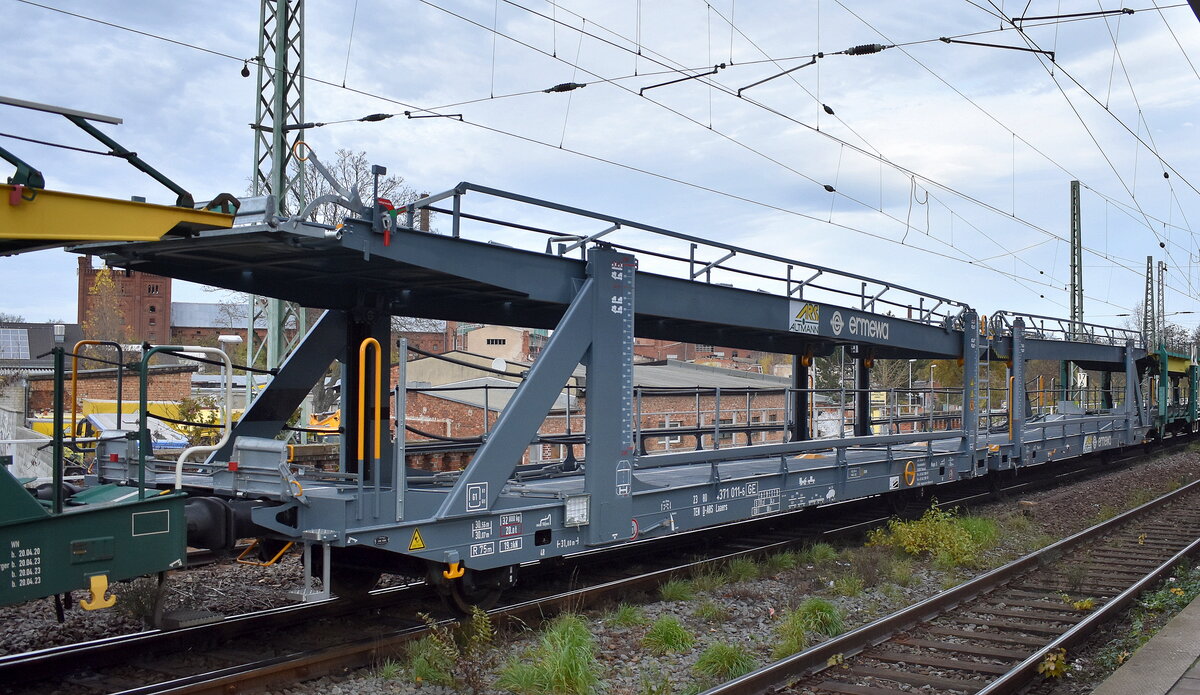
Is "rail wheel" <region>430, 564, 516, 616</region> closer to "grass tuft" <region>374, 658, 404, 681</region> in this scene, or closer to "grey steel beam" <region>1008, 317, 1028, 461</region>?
"grass tuft" <region>374, 658, 404, 681</region>

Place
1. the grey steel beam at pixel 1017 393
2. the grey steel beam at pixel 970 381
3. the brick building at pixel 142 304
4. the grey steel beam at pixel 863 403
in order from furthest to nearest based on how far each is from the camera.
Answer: the brick building at pixel 142 304, the grey steel beam at pixel 1017 393, the grey steel beam at pixel 863 403, the grey steel beam at pixel 970 381

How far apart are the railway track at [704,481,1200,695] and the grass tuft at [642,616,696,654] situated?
3.55 ft

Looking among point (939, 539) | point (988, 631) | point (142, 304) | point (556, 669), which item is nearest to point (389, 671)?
point (556, 669)

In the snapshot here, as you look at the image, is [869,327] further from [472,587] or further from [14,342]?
[14,342]

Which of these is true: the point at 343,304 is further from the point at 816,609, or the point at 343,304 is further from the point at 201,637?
the point at 816,609

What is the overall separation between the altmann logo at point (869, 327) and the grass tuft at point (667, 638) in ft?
Result: 21.7

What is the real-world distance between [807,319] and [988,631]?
486 centimetres

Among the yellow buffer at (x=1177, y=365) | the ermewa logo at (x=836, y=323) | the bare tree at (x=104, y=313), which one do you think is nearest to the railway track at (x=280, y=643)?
the ermewa logo at (x=836, y=323)

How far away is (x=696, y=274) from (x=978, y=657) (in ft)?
16.2

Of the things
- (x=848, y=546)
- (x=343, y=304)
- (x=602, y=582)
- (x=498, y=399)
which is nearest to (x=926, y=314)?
(x=848, y=546)

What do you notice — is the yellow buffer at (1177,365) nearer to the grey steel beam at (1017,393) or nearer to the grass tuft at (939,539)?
the grey steel beam at (1017,393)

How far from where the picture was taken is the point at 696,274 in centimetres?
1062

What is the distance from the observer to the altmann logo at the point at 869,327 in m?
13.4

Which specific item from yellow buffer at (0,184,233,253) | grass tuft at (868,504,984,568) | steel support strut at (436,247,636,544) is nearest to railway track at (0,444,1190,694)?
steel support strut at (436,247,636,544)
